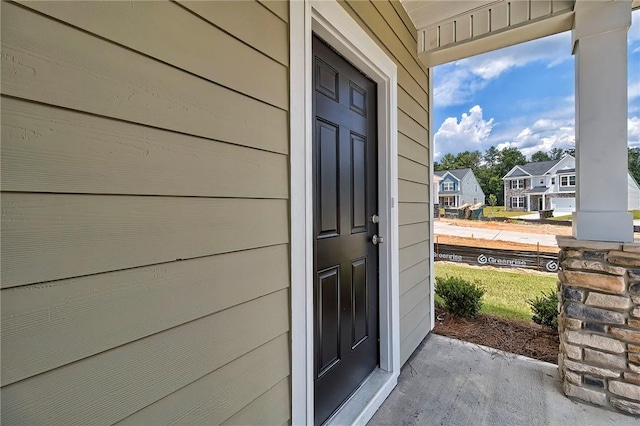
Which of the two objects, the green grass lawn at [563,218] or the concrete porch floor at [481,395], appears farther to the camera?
the green grass lawn at [563,218]

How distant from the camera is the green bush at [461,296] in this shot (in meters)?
3.00

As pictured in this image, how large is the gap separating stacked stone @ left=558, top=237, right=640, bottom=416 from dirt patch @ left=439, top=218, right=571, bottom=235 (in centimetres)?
92

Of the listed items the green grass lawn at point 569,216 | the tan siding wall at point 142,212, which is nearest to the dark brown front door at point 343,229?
the tan siding wall at point 142,212

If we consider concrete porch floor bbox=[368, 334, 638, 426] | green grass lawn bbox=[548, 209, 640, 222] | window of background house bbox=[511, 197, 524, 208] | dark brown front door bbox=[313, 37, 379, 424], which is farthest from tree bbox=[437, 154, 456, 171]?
concrete porch floor bbox=[368, 334, 638, 426]

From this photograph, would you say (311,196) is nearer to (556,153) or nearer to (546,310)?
(546,310)

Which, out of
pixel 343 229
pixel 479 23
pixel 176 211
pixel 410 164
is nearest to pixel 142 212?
pixel 176 211

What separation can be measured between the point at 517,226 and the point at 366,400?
2566 millimetres

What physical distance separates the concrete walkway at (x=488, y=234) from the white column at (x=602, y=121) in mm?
1326

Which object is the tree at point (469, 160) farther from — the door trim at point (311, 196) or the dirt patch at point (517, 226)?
the door trim at point (311, 196)

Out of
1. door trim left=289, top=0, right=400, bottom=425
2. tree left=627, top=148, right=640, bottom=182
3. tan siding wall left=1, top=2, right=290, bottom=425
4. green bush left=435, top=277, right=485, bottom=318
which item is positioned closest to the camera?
tan siding wall left=1, top=2, right=290, bottom=425

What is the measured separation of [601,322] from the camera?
179cm

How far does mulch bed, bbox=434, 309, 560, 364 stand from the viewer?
240cm

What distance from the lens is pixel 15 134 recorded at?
0.53 meters

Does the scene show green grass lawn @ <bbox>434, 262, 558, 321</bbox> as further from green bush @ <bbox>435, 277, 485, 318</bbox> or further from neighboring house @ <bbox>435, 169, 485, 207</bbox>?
neighboring house @ <bbox>435, 169, 485, 207</bbox>
